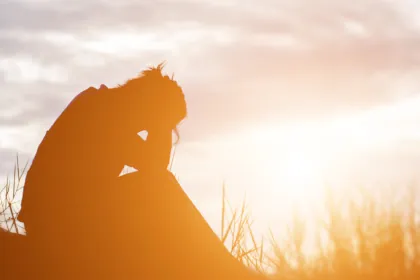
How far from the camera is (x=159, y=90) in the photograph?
5.77 metres

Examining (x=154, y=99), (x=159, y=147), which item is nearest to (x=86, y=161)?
(x=159, y=147)

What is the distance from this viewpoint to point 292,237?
3.37 metres

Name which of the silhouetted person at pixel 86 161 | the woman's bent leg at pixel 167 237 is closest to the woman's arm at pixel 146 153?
the silhouetted person at pixel 86 161

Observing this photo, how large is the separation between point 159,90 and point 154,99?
0.09 meters

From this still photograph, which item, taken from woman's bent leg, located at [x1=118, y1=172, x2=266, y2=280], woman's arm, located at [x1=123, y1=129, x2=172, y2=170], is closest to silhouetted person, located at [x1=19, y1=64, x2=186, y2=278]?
woman's arm, located at [x1=123, y1=129, x2=172, y2=170]

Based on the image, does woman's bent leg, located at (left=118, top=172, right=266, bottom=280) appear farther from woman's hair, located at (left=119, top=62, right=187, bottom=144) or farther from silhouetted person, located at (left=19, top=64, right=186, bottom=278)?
woman's hair, located at (left=119, top=62, right=187, bottom=144)

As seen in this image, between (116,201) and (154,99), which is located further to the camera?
(154,99)

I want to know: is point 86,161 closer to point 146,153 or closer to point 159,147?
point 146,153

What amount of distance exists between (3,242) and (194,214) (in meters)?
1.49

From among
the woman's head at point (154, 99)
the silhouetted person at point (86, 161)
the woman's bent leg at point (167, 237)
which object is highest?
the woman's head at point (154, 99)

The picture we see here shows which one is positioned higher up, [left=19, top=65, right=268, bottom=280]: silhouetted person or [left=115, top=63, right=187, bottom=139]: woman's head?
[left=115, top=63, right=187, bottom=139]: woman's head

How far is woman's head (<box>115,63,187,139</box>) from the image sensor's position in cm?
570

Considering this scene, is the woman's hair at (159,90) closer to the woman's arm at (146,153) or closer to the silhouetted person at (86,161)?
the silhouetted person at (86,161)

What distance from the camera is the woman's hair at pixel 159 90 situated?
18.7ft
